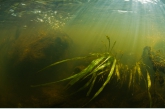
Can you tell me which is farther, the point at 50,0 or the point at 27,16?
the point at 27,16

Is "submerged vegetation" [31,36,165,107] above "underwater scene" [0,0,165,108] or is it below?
above

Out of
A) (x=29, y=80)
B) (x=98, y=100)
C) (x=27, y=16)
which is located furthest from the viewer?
(x=27, y=16)

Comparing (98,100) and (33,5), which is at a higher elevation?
(33,5)

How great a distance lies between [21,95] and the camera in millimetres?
3742

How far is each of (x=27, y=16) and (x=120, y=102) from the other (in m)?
10.5

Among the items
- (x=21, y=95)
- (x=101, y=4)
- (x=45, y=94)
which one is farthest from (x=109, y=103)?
(x=101, y=4)

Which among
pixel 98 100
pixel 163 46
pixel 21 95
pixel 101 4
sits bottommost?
pixel 163 46

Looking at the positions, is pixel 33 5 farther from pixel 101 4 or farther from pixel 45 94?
pixel 45 94

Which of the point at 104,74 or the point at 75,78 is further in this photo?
the point at 104,74

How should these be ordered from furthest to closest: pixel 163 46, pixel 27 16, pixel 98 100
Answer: pixel 27 16 < pixel 163 46 < pixel 98 100

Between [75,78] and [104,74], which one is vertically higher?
[75,78]

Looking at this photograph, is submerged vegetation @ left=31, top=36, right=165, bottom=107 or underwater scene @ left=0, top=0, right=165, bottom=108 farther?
underwater scene @ left=0, top=0, right=165, bottom=108

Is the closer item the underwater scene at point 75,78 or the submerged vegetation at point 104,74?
the submerged vegetation at point 104,74

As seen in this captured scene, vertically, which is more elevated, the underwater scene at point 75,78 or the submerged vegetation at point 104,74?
the submerged vegetation at point 104,74
